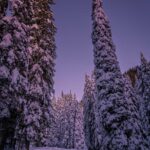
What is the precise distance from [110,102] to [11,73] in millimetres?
8317

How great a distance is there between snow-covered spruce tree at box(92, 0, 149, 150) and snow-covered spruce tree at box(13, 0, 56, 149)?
612cm

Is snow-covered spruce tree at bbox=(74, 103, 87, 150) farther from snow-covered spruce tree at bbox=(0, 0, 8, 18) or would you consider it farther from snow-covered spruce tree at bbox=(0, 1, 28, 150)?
snow-covered spruce tree at bbox=(0, 0, 8, 18)

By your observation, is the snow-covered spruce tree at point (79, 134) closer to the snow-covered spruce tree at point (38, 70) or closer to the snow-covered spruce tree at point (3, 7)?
the snow-covered spruce tree at point (38, 70)

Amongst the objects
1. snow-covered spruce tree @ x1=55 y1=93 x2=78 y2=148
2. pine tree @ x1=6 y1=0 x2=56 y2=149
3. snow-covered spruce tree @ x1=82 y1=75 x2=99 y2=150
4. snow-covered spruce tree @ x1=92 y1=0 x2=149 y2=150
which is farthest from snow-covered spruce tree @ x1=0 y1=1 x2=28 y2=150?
snow-covered spruce tree @ x1=55 y1=93 x2=78 y2=148

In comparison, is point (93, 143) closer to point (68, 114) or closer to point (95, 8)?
point (68, 114)

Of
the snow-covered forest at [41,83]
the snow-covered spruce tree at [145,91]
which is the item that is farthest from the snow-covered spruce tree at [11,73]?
the snow-covered spruce tree at [145,91]

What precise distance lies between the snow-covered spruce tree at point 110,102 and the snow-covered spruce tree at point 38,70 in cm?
612

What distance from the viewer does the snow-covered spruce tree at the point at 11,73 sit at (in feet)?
62.2

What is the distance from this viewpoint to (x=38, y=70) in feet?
90.3

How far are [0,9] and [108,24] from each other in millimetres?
11087

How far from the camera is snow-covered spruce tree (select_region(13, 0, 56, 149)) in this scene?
23.9 m

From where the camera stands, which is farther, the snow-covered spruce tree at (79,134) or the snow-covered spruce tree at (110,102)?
the snow-covered spruce tree at (79,134)

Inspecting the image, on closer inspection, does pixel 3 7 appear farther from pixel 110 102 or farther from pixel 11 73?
pixel 110 102

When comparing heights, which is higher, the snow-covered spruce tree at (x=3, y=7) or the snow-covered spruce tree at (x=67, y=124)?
the snow-covered spruce tree at (x=3, y=7)
